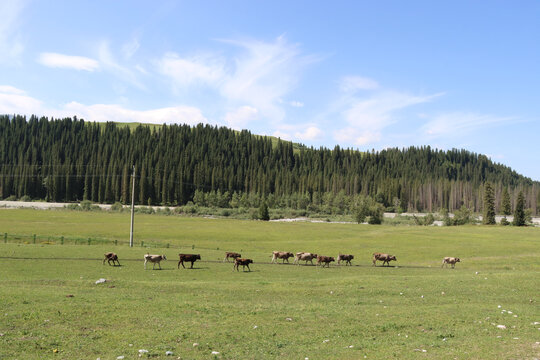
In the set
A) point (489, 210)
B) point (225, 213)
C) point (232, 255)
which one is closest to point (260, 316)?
point (232, 255)

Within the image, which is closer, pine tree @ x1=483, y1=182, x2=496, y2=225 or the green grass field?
the green grass field

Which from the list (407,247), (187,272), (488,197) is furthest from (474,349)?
(488,197)

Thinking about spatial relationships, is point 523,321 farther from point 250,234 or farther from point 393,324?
point 250,234

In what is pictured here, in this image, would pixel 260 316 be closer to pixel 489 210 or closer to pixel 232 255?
pixel 232 255

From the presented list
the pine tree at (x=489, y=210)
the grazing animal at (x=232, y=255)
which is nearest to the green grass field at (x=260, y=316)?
the grazing animal at (x=232, y=255)

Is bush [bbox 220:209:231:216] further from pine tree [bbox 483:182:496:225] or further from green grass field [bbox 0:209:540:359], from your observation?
green grass field [bbox 0:209:540:359]

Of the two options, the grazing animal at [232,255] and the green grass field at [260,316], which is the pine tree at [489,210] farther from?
the grazing animal at [232,255]

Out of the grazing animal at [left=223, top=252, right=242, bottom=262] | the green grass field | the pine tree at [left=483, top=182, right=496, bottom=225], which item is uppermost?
the pine tree at [left=483, top=182, right=496, bottom=225]

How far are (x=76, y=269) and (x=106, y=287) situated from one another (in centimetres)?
1172

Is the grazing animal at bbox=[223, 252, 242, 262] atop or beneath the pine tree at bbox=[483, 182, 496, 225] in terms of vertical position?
beneath

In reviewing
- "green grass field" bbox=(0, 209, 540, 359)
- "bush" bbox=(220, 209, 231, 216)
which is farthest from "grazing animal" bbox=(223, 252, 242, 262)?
"bush" bbox=(220, 209, 231, 216)

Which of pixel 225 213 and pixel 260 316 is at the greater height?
pixel 225 213

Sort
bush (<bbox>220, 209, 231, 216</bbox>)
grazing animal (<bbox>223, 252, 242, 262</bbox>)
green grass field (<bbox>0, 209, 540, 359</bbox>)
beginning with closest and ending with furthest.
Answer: green grass field (<bbox>0, 209, 540, 359</bbox>) → grazing animal (<bbox>223, 252, 242, 262</bbox>) → bush (<bbox>220, 209, 231, 216</bbox>)

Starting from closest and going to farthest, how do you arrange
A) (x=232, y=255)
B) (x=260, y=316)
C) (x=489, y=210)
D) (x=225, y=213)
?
(x=260, y=316) < (x=232, y=255) < (x=489, y=210) < (x=225, y=213)
